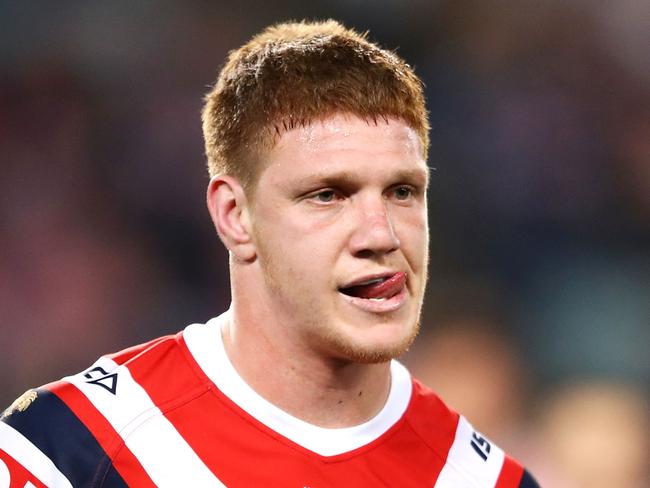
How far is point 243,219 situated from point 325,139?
32 cm

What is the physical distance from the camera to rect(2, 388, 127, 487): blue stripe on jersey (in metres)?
2.37

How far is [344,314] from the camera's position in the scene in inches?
95.3

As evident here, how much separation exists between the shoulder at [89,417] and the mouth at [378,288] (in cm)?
49

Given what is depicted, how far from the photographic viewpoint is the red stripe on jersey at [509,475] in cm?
285

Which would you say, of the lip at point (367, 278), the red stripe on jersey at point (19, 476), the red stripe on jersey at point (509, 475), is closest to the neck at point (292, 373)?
the lip at point (367, 278)

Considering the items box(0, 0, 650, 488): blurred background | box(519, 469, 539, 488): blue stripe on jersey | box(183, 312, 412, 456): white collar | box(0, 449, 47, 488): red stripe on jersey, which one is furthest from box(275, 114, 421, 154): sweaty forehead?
box(0, 0, 650, 488): blurred background

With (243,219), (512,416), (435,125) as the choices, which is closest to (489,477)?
(243,219)

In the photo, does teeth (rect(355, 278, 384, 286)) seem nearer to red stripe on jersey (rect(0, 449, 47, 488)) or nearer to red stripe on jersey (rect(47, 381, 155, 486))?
red stripe on jersey (rect(47, 381, 155, 486))

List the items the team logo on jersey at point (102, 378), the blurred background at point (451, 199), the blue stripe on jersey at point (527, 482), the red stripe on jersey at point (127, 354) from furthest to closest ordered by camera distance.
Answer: the blurred background at point (451, 199)
the blue stripe on jersey at point (527, 482)
the red stripe on jersey at point (127, 354)
the team logo on jersey at point (102, 378)

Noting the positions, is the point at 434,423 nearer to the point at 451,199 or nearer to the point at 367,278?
the point at 367,278

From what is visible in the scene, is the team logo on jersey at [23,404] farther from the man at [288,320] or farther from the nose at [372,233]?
the nose at [372,233]

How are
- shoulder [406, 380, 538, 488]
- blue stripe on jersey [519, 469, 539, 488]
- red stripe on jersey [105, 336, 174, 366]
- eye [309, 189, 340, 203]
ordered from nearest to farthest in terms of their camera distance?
eye [309, 189, 340, 203]
red stripe on jersey [105, 336, 174, 366]
shoulder [406, 380, 538, 488]
blue stripe on jersey [519, 469, 539, 488]

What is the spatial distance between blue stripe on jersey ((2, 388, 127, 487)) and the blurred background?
298cm

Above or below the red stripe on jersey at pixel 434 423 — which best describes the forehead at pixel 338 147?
above
